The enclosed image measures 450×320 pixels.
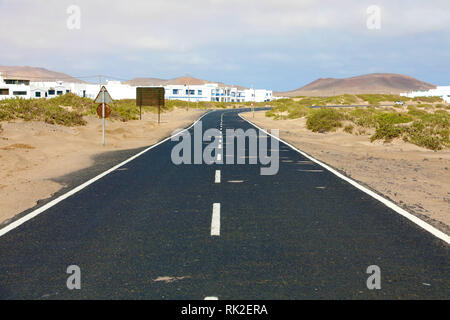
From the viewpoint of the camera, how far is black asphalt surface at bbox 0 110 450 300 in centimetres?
442

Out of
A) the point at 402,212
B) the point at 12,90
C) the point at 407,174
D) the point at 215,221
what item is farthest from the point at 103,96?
the point at 12,90

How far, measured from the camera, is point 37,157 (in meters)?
16.1

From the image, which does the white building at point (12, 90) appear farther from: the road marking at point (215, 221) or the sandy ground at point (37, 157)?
the road marking at point (215, 221)

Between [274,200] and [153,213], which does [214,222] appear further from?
[274,200]

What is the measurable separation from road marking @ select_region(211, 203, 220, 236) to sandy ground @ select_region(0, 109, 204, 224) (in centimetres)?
336

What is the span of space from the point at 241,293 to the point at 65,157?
44.0ft

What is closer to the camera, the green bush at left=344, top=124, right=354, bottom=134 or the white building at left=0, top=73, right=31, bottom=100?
the green bush at left=344, top=124, right=354, bottom=134

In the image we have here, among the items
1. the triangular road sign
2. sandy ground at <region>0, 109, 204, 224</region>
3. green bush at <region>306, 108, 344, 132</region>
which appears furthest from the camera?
green bush at <region>306, 108, 344, 132</region>

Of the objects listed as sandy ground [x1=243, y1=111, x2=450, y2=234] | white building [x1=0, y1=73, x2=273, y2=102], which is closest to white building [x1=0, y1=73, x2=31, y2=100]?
white building [x1=0, y1=73, x2=273, y2=102]

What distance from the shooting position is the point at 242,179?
442 inches

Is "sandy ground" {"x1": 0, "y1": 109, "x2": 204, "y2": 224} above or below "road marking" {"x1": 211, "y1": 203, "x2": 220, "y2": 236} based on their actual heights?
above

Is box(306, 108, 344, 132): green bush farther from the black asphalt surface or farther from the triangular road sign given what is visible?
the black asphalt surface

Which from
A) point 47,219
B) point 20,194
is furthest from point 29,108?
point 47,219

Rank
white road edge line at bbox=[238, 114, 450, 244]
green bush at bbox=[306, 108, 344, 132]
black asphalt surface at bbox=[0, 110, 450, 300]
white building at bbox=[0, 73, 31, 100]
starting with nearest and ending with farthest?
black asphalt surface at bbox=[0, 110, 450, 300] < white road edge line at bbox=[238, 114, 450, 244] < green bush at bbox=[306, 108, 344, 132] < white building at bbox=[0, 73, 31, 100]
